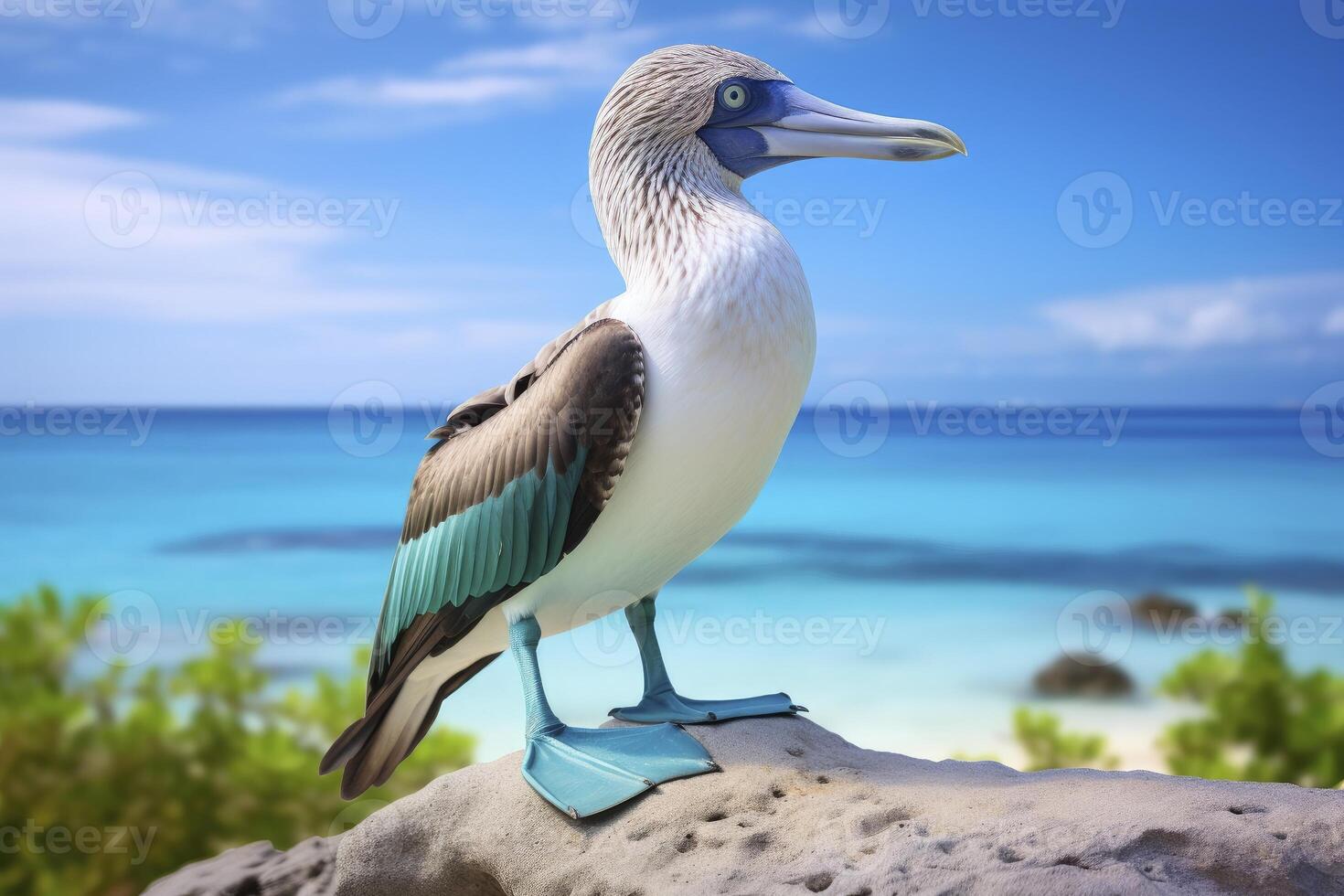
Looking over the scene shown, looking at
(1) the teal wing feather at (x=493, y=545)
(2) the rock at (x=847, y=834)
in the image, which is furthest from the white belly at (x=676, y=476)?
(2) the rock at (x=847, y=834)

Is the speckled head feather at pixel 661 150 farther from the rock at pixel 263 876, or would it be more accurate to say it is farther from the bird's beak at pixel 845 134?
the rock at pixel 263 876

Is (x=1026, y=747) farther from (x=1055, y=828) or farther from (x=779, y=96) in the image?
(x=779, y=96)

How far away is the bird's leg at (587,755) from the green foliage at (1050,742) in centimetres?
296

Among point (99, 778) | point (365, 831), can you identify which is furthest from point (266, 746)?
point (365, 831)

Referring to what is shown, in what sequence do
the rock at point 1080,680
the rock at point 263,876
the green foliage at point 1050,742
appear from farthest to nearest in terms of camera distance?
the rock at point 1080,680
the green foliage at point 1050,742
the rock at point 263,876

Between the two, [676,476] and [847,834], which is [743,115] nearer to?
[676,476]

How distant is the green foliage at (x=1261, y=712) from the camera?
213 inches

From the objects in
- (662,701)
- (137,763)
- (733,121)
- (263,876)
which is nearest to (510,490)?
(662,701)

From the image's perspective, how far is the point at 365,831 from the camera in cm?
346

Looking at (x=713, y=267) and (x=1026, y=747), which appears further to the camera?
(x=1026, y=747)

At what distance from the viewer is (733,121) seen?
11.2ft

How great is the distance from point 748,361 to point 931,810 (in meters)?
1.23

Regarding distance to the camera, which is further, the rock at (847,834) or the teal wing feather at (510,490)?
the teal wing feather at (510,490)

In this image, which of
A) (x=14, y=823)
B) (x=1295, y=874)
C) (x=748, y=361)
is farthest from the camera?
(x=14, y=823)
